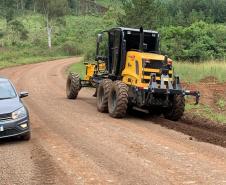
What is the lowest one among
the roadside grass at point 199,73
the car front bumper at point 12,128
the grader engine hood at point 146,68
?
the roadside grass at point 199,73

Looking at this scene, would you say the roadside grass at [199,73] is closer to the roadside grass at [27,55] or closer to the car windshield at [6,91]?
the car windshield at [6,91]

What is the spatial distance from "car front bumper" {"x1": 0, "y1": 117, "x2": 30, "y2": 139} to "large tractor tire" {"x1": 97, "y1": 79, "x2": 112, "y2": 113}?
16.2 feet

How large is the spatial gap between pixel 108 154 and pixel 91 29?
88.7m

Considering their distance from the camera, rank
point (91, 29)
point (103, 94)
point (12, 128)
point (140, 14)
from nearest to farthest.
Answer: point (12, 128), point (103, 94), point (140, 14), point (91, 29)

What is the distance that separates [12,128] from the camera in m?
11.3

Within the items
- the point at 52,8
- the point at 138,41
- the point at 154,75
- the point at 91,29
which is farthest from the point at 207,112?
the point at 91,29

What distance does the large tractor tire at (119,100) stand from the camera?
1483 cm

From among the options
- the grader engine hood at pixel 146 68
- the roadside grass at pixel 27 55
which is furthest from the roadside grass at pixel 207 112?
the roadside grass at pixel 27 55

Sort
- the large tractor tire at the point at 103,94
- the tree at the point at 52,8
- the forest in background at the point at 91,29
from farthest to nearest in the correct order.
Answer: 1. the tree at the point at 52,8
2. the forest in background at the point at 91,29
3. the large tractor tire at the point at 103,94

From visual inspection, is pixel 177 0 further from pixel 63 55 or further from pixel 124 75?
pixel 124 75

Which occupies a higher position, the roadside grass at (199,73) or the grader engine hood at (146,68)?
the grader engine hood at (146,68)

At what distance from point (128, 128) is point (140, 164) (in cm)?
397

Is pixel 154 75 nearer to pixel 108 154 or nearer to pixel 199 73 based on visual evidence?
pixel 108 154

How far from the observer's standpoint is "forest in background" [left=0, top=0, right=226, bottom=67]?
4066 centimetres
